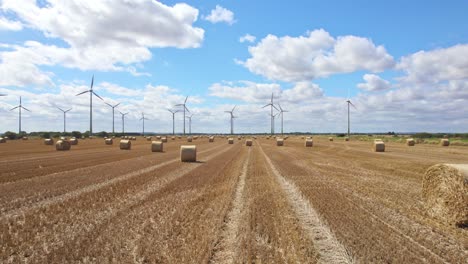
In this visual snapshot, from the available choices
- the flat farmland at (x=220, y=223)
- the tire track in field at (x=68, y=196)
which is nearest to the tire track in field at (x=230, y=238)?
the flat farmland at (x=220, y=223)

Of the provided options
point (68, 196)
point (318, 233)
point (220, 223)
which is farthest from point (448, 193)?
point (68, 196)

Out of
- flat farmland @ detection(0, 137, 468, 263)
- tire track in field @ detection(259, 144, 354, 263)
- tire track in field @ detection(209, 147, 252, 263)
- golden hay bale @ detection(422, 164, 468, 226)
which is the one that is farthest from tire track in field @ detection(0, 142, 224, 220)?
golden hay bale @ detection(422, 164, 468, 226)

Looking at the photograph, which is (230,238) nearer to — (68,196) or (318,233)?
(318,233)

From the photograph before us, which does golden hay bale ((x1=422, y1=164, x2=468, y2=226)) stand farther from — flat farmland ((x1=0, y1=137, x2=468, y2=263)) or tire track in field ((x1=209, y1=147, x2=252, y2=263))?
tire track in field ((x1=209, y1=147, x2=252, y2=263))

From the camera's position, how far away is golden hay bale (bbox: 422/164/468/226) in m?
10.9

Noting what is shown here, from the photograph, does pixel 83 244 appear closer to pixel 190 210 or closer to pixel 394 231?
pixel 190 210

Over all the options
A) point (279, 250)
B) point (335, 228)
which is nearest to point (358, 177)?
point (335, 228)

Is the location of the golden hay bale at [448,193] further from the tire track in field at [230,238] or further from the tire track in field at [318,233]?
the tire track in field at [230,238]

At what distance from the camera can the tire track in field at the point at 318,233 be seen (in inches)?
318

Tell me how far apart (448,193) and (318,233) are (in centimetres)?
444

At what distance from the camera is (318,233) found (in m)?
9.73

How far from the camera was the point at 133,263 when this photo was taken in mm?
7617

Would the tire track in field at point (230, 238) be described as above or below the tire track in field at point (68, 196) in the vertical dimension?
below

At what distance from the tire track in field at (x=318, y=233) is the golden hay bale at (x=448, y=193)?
346cm
